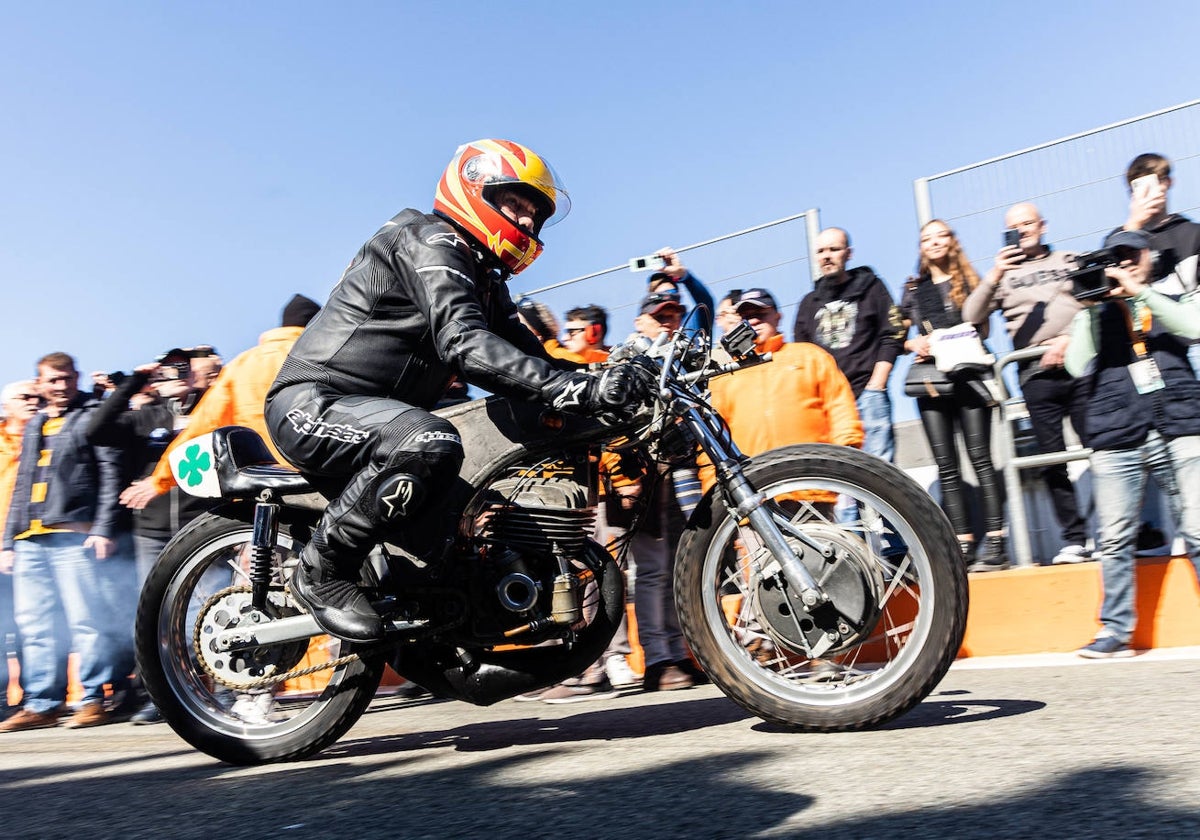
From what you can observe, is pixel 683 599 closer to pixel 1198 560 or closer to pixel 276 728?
pixel 276 728

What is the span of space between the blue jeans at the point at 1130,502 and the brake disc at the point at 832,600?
8.25 feet

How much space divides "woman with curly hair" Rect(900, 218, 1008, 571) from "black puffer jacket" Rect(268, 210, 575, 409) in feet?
10.8

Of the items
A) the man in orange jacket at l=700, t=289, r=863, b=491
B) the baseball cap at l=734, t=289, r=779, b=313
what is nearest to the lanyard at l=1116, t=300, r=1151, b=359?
the man in orange jacket at l=700, t=289, r=863, b=491

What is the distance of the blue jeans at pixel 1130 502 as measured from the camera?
5539mm

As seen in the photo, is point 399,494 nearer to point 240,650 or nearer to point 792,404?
point 240,650

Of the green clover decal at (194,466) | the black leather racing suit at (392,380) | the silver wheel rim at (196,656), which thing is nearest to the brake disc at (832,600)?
the black leather racing suit at (392,380)

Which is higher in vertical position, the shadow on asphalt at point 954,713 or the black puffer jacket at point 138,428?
the black puffer jacket at point 138,428

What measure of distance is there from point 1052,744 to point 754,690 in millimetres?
905

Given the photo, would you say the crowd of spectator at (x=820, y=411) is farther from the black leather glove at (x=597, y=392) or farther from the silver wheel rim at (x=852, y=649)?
the black leather glove at (x=597, y=392)

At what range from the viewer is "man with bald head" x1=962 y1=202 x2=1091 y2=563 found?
20.5 ft

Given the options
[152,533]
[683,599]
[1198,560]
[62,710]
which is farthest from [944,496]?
[62,710]

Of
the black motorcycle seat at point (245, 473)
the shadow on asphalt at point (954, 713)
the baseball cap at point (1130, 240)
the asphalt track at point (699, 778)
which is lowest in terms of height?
the asphalt track at point (699, 778)

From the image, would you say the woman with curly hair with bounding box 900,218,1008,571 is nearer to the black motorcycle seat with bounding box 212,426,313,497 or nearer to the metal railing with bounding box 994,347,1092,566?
the metal railing with bounding box 994,347,1092,566

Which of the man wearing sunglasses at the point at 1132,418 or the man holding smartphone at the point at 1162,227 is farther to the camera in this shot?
the man holding smartphone at the point at 1162,227
